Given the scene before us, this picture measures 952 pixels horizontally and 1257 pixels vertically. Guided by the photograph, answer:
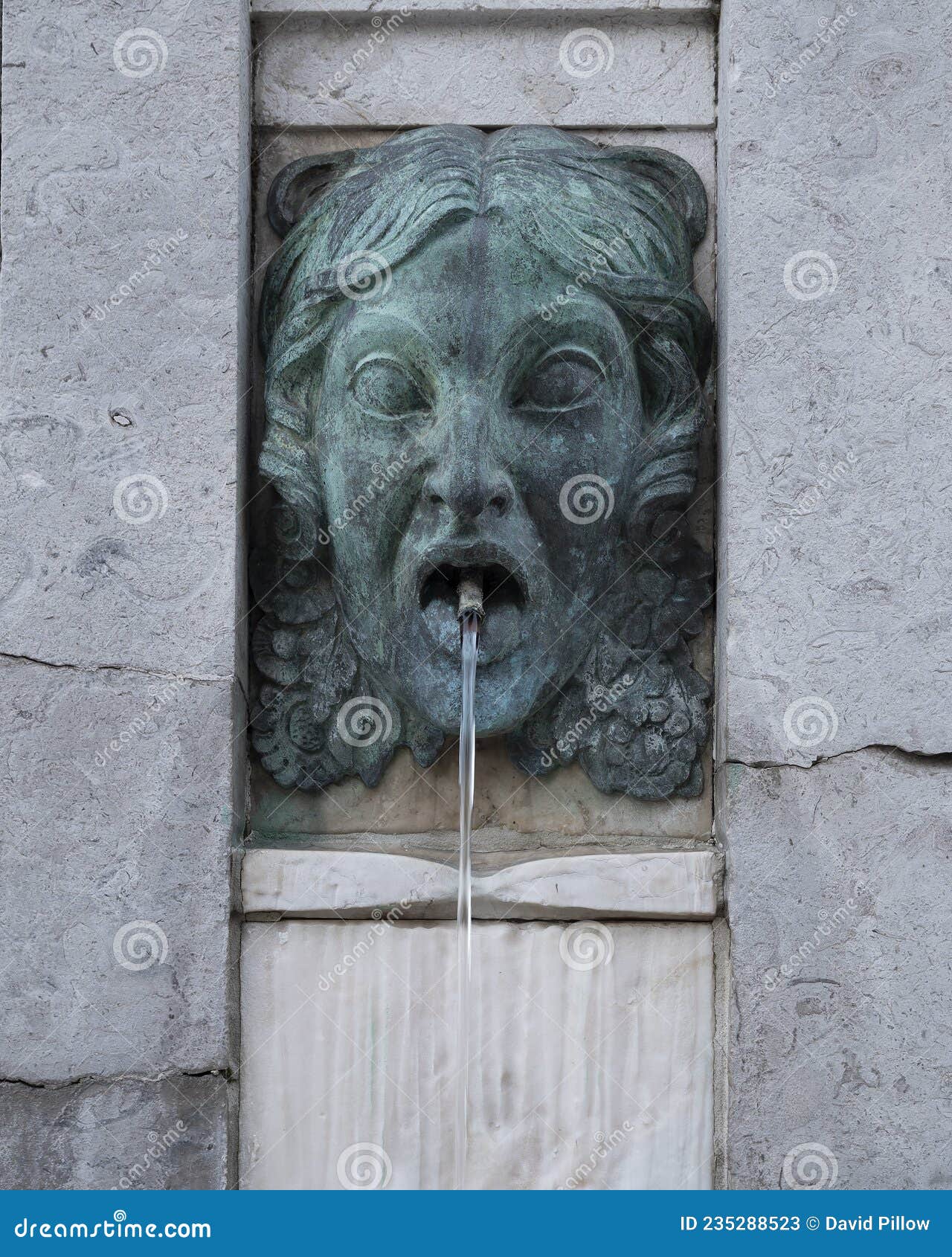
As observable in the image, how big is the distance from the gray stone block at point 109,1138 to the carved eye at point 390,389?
127 centimetres

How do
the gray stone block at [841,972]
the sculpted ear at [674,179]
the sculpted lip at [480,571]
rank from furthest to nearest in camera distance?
the sculpted ear at [674,179]
the sculpted lip at [480,571]
the gray stone block at [841,972]

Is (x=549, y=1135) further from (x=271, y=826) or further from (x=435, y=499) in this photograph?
(x=435, y=499)

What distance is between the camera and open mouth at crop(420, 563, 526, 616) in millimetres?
3168

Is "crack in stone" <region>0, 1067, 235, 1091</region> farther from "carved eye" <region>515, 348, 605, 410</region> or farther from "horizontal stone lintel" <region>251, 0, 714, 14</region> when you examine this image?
"horizontal stone lintel" <region>251, 0, 714, 14</region>

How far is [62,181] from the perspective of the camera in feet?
10.7

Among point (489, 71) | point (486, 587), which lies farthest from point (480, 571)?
point (489, 71)

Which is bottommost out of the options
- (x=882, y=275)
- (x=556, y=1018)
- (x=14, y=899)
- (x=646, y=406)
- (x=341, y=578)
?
(x=556, y=1018)

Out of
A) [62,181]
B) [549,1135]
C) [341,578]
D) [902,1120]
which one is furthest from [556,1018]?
[62,181]

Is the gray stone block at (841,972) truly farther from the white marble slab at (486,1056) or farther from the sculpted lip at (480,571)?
the sculpted lip at (480,571)

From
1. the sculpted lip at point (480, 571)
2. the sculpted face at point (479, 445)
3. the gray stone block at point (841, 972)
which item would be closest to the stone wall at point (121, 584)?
the sculpted face at point (479, 445)

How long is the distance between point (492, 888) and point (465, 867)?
0.06 metres

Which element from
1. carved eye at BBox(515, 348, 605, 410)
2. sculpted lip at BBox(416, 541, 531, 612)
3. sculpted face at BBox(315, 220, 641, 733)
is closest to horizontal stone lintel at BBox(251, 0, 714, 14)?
sculpted face at BBox(315, 220, 641, 733)

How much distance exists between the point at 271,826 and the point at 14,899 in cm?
51

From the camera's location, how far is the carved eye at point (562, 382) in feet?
10.5
